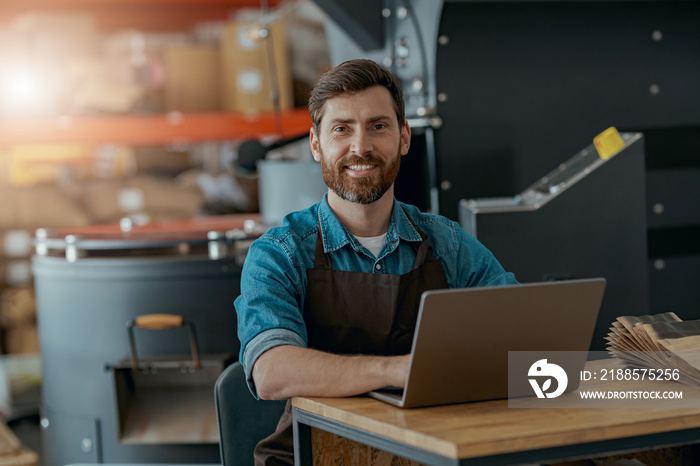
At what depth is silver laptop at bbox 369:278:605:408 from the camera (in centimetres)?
115

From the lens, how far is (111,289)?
9.00 feet

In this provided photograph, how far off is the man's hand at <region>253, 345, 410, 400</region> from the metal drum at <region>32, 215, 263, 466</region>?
4.30ft

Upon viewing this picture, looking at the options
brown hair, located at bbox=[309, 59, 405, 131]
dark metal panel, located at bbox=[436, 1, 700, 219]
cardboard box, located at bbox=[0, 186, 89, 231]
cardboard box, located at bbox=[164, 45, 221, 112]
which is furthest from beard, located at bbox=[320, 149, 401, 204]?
cardboard box, located at bbox=[164, 45, 221, 112]

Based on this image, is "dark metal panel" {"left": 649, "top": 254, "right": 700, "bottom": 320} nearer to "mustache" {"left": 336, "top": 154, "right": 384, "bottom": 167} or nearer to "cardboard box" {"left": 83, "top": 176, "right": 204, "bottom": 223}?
"mustache" {"left": 336, "top": 154, "right": 384, "bottom": 167}

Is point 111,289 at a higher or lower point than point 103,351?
higher

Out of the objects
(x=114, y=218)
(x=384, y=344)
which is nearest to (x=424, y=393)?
(x=384, y=344)

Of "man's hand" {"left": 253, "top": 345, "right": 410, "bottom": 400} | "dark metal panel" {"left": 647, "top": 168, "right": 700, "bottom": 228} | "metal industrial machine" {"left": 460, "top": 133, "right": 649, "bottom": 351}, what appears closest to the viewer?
"man's hand" {"left": 253, "top": 345, "right": 410, "bottom": 400}

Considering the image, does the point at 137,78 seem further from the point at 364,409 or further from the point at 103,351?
the point at 364,409

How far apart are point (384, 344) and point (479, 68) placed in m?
1.10

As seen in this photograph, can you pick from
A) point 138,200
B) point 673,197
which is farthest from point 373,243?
point 138,200

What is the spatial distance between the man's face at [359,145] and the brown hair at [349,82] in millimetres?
12

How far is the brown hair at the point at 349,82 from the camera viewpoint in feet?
5.35

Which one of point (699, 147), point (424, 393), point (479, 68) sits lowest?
point (424, 393)

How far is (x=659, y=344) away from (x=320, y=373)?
21.4 inches
